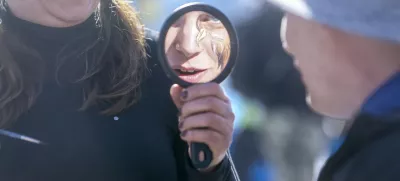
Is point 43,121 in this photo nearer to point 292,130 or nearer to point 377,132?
point 377,132

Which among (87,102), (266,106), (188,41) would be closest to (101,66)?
(87,102)

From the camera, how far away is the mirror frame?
1633 millimetres

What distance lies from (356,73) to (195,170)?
0.79 meters

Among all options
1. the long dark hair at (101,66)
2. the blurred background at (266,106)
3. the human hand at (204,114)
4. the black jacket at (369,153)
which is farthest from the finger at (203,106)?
the blurred background at (266,106)

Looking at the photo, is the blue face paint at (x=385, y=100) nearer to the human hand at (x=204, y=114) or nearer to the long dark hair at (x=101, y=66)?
the human hand at (x=204, y=114)

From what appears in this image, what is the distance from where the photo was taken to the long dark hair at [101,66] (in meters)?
1.93

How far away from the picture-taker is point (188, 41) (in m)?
1.81

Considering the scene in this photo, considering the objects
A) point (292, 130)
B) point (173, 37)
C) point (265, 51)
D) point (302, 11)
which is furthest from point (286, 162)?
point (302, 11)

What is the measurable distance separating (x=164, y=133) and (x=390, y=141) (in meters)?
1.01

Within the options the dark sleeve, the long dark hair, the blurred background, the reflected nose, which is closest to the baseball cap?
the reflected nose

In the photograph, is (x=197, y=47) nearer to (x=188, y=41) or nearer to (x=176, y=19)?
(x=188, y=41)

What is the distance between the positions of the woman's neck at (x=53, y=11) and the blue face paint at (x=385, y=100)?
115cm

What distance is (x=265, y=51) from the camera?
3.51 meters

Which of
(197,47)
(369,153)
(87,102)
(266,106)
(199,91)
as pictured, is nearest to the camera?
(369,153)
